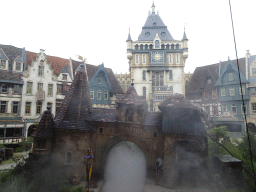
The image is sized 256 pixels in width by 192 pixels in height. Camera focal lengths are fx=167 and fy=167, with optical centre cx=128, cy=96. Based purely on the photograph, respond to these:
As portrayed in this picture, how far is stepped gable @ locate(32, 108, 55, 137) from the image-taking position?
40.5 feet

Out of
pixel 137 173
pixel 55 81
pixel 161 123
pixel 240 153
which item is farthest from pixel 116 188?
pixel 55 81

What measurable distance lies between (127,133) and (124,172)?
16.0 ft

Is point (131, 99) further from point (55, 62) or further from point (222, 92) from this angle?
point (222, 92)

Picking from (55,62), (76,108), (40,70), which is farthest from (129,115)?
(55,62)

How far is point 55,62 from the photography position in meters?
31.8

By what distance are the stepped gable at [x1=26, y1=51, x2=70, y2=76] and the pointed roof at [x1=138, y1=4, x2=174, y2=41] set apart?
1903cm

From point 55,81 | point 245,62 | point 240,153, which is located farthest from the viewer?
point 245,62

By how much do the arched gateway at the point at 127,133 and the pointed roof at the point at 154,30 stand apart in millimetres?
30852

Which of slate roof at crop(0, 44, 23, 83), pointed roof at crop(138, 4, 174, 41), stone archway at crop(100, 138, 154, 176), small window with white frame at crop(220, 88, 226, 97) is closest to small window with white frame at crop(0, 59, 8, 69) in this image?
slate roof at crop(0, 44, 23, 83)

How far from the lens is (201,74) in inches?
1506

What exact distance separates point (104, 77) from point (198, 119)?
77.1ft

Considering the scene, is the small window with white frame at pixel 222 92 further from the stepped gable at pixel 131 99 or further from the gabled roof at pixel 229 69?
the stepped gable at pixel 131 99

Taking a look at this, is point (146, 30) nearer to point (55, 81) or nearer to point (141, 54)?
point (141, 54)

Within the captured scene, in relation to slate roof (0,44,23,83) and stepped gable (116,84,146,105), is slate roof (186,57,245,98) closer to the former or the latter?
stepped gable (116,84,146,105)
